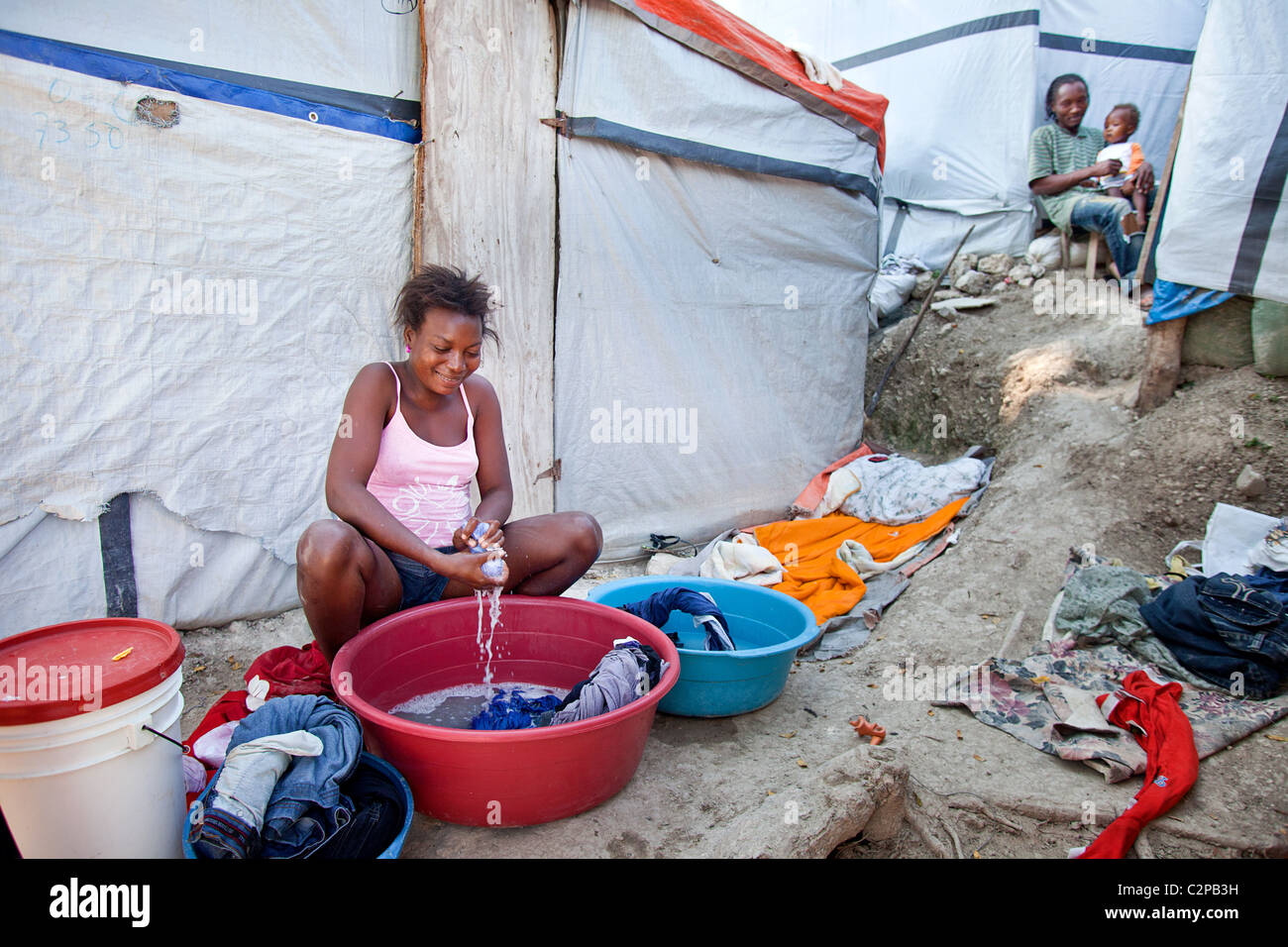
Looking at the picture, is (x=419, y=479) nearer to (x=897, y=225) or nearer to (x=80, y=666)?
(x=80, y=666)

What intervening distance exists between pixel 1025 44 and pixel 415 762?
692cm

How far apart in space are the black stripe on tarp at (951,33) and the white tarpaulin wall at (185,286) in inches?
209

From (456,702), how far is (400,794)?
1.94ft

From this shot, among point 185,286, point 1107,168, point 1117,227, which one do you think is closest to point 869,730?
point 185,286

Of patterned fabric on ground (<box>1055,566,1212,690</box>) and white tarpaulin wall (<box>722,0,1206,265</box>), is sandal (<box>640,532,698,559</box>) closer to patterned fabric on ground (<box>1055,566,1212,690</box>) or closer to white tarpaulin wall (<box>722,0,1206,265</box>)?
patterned fabric on ground (<box>1055,566,1212,690</box>)

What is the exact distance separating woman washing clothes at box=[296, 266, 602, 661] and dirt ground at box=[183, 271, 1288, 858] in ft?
1.90

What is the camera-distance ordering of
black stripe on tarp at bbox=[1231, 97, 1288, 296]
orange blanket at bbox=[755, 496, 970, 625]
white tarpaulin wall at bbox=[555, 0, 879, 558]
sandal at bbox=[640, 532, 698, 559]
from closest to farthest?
black stripe on tarp at bbox=[1231, 97, 1288, 296] → white tarpaulin wall at bbox=[555, 0, 879, 558] → orange blanket at bbox=[755, 496, 970, 625] → sandal at bbox=[640, 532, 698, 559]

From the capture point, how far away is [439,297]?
197 centimetres

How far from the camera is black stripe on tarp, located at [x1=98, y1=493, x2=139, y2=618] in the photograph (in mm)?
2438

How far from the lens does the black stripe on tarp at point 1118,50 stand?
623 centimetres

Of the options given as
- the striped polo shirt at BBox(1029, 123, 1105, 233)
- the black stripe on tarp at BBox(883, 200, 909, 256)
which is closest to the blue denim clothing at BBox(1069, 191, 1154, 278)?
the striped polo shirt at BBox(1029, 123, 1105, 233)
